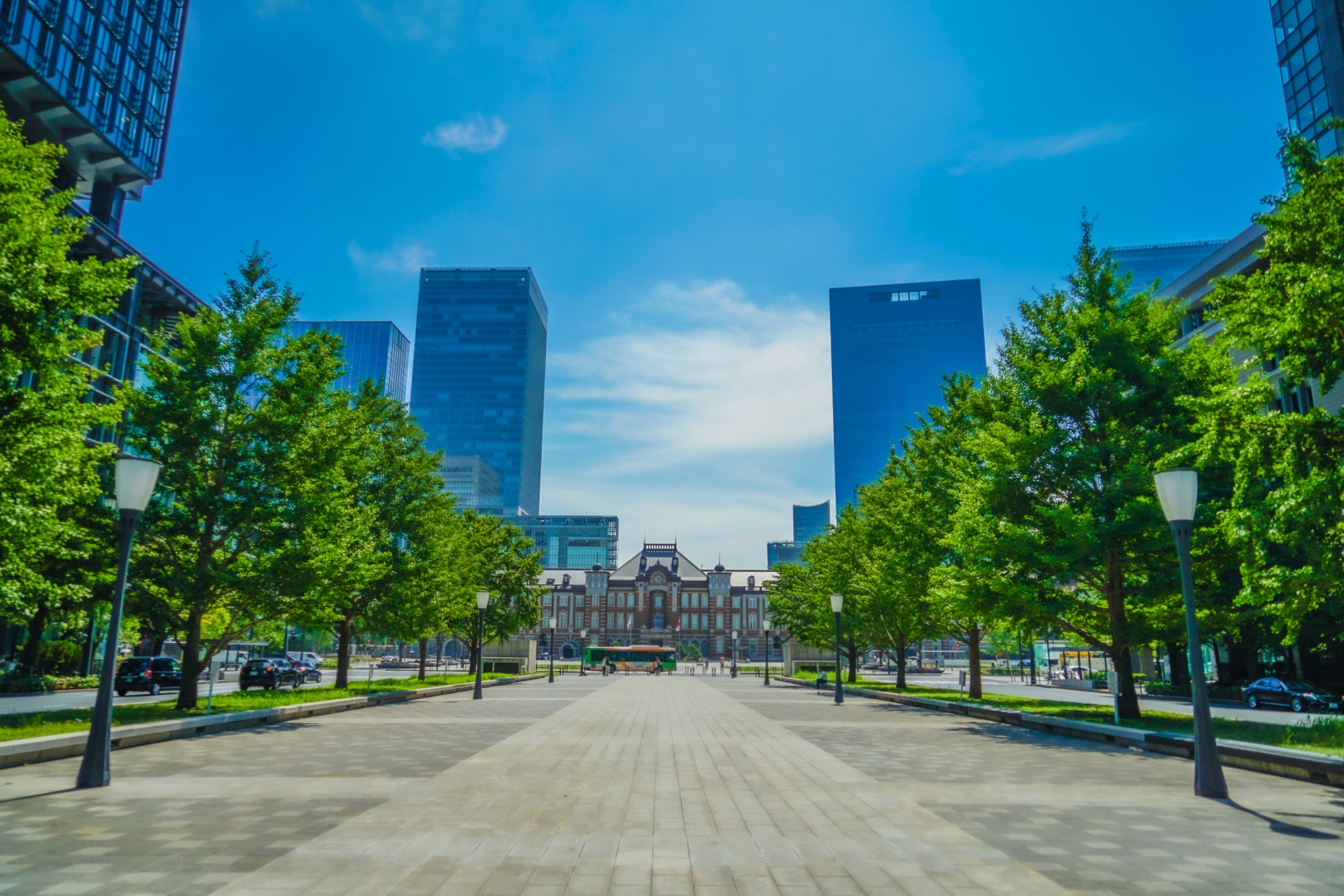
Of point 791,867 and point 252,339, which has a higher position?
point 252,339

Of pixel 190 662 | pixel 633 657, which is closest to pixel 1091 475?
pixel 190 662

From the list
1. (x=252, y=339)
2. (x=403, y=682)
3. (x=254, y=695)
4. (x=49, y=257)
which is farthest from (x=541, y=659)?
(x=49, y=257)

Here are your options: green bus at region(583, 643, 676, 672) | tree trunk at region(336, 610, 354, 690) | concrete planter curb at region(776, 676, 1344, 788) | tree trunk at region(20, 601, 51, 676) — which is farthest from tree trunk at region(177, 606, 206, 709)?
green bus at region(583, 643, 676, 672)

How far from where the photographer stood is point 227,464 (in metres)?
20.9

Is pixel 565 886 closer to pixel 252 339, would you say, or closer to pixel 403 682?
pixel 252 339

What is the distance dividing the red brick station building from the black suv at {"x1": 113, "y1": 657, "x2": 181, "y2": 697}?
82.3m

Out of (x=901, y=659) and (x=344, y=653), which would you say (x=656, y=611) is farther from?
(x=344, y=653)

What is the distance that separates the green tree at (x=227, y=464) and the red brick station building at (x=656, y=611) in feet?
323

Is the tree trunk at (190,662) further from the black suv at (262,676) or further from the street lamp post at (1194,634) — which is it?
the street lamp post at (1194,634)

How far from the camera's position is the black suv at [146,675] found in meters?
33.5

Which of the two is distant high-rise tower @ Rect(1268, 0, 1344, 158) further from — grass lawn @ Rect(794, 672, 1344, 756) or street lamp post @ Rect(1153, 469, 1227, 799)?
street lamp post @ Rect(1153, 469, 1227, 799)

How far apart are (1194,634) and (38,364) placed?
19313 millimetres

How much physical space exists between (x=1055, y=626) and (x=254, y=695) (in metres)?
25.8

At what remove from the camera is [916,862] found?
6.89m
